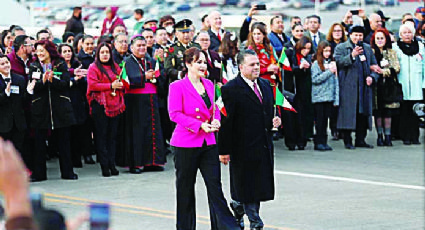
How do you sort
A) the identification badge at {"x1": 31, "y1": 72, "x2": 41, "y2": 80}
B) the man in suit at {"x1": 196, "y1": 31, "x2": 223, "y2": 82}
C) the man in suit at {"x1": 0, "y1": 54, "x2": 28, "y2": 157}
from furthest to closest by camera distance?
the man in suit at {"x1": 196, "y1": 31, "x2": 223, "y2": 82}, the identification badge at {"x1": 31, "y1": 72, "x2": 41, "y2": 80}, the man in suit at {"x1": 0, "y1": 54, "x2": 28, "y2": 157}

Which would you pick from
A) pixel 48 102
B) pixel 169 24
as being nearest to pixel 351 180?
pixel 48 102

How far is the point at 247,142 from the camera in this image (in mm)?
8719

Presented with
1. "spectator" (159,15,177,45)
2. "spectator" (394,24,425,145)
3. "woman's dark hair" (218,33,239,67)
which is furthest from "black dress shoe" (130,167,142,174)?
"spectator" (394,24,425,145)

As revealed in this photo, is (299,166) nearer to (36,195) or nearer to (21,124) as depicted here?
(21,124)

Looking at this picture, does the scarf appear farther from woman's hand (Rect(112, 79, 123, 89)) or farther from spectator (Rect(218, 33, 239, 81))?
woman's hand (Rect(112, 79, 123, 89))

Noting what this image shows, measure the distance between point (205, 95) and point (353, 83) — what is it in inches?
301

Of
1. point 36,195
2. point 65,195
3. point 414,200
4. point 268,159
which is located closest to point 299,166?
point 414,200

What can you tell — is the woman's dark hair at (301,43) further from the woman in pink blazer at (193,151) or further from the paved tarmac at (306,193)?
the woman in pink blazer at (193,151)

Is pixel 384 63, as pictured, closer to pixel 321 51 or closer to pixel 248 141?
pixel 321 51

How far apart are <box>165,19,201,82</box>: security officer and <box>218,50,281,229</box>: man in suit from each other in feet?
14.3

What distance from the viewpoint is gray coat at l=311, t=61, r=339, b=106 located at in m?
15.7

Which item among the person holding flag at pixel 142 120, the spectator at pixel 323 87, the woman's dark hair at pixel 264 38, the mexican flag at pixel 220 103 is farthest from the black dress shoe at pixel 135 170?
the mexican flag at pixel 220 103

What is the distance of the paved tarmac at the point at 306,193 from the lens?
9648 millimetres

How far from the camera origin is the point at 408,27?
54.5 feet
